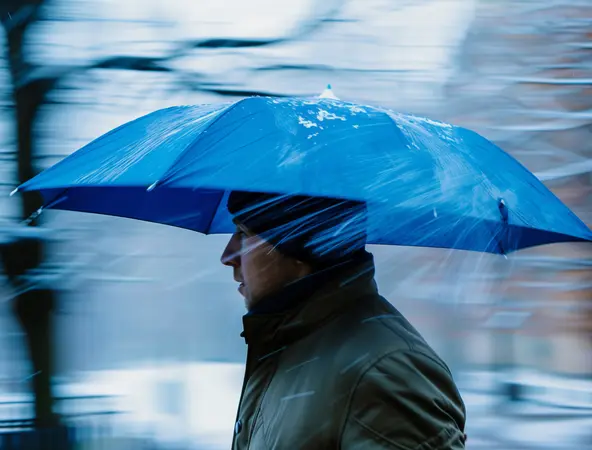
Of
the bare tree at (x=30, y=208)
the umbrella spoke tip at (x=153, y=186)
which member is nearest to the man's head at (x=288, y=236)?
the umbrella spoke tip at (x=153, y=186)

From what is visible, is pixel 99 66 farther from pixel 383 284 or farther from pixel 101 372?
pixel 383 284

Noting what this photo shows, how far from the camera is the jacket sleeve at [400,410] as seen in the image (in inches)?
57.9

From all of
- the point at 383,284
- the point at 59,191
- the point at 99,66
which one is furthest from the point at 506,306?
the point at 59,191

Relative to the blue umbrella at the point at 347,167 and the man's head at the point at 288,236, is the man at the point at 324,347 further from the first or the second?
the blue umbrella at the point at 347,167

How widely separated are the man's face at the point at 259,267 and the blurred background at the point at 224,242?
7.95 ft

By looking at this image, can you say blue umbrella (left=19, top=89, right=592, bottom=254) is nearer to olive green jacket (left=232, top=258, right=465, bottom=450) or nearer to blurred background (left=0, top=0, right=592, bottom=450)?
olive green jacket (left=232, top=258, right=465, bottom=450)

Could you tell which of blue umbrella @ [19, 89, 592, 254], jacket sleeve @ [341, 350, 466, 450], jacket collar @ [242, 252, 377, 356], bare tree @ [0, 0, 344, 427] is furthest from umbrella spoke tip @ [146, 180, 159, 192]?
bare tree @ [0, 0, 344, 427]

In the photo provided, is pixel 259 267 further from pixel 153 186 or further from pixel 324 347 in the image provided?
pixel 153 186

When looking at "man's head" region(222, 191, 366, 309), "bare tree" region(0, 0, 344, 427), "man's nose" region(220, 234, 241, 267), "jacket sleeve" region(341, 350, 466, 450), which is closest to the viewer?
"jacket sleeve" region(341, 350, 466, 450)

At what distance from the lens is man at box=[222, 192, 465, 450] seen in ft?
4.91

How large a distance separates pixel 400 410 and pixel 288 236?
49 cm

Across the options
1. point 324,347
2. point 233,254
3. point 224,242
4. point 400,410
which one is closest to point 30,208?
point 224,242

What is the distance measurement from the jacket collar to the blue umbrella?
0.13 meters

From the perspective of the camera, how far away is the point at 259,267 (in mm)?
1803
